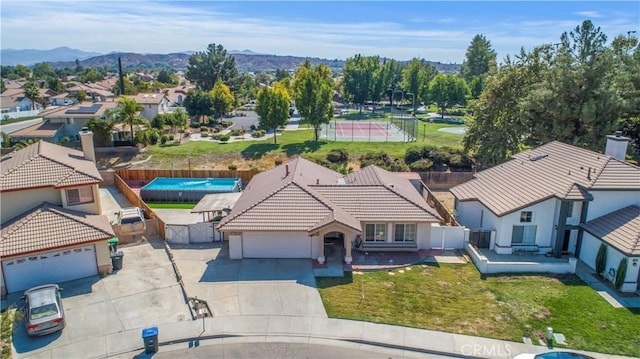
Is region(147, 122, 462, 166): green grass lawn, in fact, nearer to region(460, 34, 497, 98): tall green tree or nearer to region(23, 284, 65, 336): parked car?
region(23, 284, 65, 336): parked car

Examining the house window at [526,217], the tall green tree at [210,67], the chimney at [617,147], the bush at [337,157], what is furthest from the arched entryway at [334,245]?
the tall green tree at [210,67]

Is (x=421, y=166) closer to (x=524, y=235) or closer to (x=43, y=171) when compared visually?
(x=524, y=235)

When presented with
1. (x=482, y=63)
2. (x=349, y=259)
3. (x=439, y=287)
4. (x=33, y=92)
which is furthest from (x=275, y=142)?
(x=482, y=63)

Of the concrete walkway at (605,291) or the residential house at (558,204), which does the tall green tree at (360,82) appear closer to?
the residential house at (558,204)

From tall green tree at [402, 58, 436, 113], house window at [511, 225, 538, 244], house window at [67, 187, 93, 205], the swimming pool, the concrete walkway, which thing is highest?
tall green tree at [402, 58, 436, 113]

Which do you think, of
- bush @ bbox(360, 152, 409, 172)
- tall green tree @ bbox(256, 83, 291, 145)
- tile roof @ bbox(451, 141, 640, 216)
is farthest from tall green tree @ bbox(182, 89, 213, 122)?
tile roof @ bbox(451, 141, 640, 216)

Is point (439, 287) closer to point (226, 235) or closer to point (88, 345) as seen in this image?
point (226, 235)
